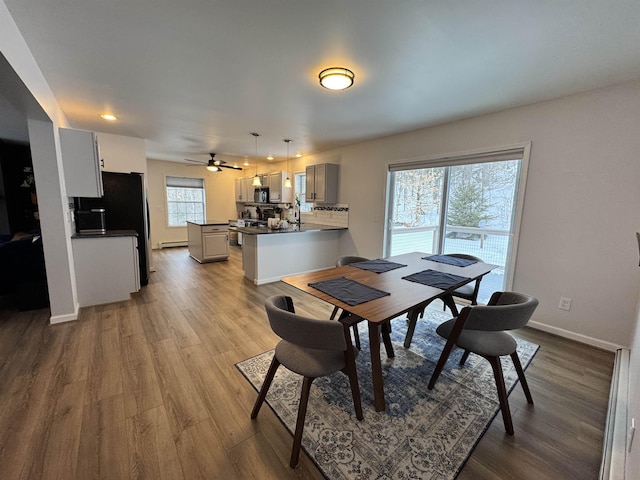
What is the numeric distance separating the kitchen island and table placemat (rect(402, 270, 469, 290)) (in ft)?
8.37

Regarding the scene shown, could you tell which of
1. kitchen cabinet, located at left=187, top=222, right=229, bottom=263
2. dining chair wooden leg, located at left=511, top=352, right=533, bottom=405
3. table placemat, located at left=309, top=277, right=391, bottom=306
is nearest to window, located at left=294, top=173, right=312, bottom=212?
kitchen cabinet, located at left=187, top=222, right=229, bottom=263

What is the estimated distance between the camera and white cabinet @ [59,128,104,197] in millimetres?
2852

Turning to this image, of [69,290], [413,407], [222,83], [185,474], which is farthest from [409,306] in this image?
[69,290]

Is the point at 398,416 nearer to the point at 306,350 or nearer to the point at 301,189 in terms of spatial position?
the point at 306,350

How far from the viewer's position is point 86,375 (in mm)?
1982

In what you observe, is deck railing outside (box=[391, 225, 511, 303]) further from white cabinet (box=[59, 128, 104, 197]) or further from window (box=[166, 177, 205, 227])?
window (box=[166, 177, 205, 227])

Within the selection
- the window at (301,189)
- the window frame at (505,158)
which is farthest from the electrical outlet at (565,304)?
the window at (301,189)

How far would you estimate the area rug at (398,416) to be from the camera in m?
1.35

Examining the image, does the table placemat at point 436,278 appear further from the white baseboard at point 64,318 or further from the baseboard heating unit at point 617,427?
the white baseboard at point 64,318

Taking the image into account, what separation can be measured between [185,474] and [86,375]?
4.38 feet

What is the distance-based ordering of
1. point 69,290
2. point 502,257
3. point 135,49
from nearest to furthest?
point 135,49
point 69,290
point 502,257

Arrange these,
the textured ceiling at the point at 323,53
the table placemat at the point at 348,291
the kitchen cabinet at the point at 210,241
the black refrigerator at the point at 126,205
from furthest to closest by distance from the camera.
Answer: the kitchen cabinet at the point at 210,241 → the black refrigerator at the point at 126,205 → the table placemat at the point at 348,291 → the textured ceiling at the point at 323,53

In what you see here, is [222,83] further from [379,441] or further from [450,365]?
[450,365]

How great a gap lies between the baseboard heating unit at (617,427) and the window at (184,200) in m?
7.64
